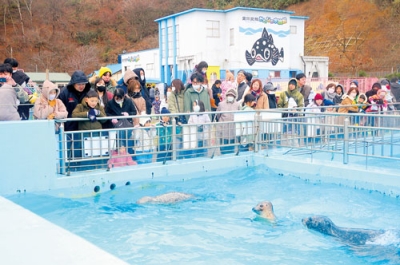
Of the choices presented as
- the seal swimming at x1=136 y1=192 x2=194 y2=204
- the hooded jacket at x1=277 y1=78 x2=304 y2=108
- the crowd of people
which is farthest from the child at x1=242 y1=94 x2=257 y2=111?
the seal swimming at x1=136 y1=192 x2=194 y2=204

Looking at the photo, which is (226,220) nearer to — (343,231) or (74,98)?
(343,231)

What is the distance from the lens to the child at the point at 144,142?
7244mm

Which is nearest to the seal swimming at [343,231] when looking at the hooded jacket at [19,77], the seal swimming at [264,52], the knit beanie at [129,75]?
the knit beanie at [129,75]

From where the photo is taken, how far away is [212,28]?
99.2 ft

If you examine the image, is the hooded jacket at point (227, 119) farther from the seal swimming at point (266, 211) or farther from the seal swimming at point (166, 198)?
the seal swimming at point (266, 211)

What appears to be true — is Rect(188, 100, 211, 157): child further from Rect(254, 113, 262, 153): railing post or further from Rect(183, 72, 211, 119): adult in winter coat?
Rect(254, 113, 262, 153): railing post

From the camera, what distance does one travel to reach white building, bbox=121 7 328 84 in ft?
97.6

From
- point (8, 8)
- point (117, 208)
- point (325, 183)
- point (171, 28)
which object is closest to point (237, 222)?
→ point (117, 208)

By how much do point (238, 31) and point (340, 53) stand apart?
22.9 meters

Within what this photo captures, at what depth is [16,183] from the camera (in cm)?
630

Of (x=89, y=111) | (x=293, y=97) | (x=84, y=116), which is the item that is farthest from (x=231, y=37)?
(x=89, y=111)

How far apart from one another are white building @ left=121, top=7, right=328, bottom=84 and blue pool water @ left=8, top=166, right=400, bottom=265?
22097mm

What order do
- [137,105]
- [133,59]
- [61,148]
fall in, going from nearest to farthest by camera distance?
[61,148] < [137,105] < [133,59]

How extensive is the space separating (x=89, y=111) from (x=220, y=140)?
2.73 m
